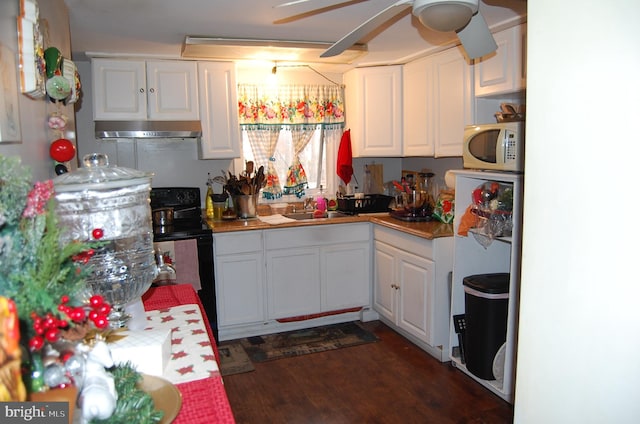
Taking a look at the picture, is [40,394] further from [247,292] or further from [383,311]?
[383,311]

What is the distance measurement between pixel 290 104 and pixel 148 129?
1284 mm

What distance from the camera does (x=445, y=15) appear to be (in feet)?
5.74

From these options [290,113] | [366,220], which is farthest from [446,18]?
[290,113]

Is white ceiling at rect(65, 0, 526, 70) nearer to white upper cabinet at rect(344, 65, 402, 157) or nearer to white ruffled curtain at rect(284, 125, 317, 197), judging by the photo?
white upper cabinet at rect(344, 65, 402, 157)

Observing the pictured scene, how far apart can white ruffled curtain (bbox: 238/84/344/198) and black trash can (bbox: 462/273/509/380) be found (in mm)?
2014

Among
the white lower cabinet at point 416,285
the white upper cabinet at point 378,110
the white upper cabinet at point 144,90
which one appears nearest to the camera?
the white lower cabinet at point 416,285

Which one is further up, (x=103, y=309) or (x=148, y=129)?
(x=148, y=129)

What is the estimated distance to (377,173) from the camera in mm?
4648

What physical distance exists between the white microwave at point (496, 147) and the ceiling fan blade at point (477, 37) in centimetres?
55

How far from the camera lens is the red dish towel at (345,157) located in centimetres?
434

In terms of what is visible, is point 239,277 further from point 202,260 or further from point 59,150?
point 59,150

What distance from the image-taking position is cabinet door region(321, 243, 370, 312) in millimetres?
3910

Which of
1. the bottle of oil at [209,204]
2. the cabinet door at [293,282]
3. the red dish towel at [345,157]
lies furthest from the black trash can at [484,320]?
the bottle of oil at [209,204]

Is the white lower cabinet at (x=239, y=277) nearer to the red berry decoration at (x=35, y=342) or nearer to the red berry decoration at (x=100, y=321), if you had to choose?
the red berry decoration at (x=100, y=321)
